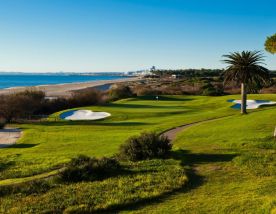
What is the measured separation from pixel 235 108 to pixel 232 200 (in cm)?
3171

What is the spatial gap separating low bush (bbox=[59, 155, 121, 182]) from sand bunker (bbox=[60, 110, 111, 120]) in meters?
24.5

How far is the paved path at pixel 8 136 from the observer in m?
27.1

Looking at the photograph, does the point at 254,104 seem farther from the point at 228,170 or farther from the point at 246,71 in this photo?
the point at 228,170

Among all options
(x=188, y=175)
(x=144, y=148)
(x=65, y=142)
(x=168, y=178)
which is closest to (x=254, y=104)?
(x=65, y=142)

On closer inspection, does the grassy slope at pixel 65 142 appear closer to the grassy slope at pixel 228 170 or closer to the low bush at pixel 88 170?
the low bush at pixel 88 170

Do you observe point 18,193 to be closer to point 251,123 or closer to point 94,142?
point 94,142

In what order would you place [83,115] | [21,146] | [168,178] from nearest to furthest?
[168,178], [21,146], [83,115]

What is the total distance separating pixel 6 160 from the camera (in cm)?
1955

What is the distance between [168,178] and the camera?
13.1 meters

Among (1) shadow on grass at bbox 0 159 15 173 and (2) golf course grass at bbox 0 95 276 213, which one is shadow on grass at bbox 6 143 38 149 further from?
(1) shadow on grass at bbox 0 159 15 173

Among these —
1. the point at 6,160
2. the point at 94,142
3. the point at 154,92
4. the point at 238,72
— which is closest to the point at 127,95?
the point at 154,92

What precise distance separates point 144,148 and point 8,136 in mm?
17579

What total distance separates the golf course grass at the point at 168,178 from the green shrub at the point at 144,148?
731mm

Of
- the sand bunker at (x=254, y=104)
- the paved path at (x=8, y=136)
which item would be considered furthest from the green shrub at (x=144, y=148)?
the sand bunker at (x=254, y=104)
